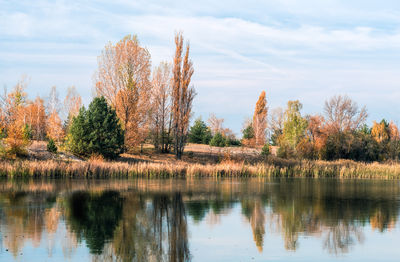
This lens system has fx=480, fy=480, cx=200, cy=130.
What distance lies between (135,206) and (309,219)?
20.2 feet

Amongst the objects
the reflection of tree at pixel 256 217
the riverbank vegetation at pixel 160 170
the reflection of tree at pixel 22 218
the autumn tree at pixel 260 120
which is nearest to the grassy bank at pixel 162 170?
the riverbank vegetation at pixel 160 170

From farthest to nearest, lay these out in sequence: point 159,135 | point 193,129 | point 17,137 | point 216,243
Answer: point 193,129 → point 159,135 → point 17,137 → point 216,243

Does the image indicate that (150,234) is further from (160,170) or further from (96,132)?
(96,132)

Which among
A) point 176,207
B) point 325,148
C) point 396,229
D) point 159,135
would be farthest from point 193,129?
point 396,229

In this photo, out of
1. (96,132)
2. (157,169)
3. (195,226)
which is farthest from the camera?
(96,132)

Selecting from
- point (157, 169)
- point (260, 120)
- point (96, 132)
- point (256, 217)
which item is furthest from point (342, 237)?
point (260, 120)

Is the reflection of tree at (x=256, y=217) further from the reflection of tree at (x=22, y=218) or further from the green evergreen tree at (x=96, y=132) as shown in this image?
the green evergreen tree at (x=96, y=132)

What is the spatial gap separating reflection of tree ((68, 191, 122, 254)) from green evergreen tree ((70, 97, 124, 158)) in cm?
1860

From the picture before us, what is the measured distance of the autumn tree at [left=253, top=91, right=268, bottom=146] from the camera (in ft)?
225

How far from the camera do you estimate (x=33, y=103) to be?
6738cm

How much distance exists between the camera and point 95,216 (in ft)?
48.3

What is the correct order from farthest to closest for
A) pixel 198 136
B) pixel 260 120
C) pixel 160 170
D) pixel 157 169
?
pixel 260 120, pixel 198 136, pixel 160 170, pixel 157 169

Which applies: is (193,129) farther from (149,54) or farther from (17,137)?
(17,137)

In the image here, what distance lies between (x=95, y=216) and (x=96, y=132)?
26.0 m
